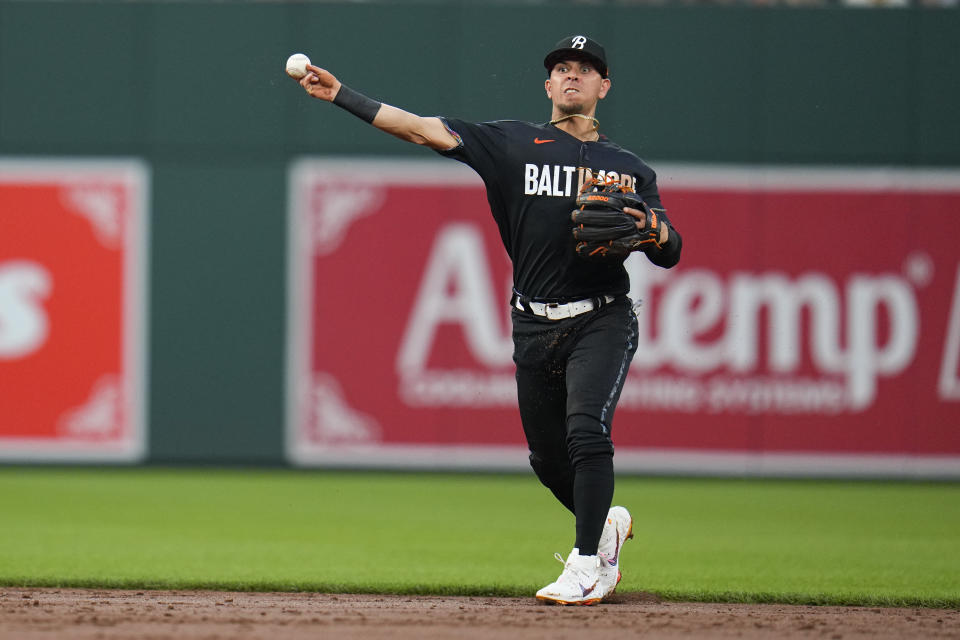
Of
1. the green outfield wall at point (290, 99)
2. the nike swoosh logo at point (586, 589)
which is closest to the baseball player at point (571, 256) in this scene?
the nike swoosh logo at point (586, 589)

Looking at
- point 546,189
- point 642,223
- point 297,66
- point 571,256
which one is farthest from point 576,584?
point 297,66

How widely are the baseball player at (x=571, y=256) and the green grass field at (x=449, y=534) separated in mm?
652

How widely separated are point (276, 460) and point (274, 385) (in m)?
0.62

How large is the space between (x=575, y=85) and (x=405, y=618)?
86.8 inches

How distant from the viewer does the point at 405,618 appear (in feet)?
16.2

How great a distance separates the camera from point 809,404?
1131cm

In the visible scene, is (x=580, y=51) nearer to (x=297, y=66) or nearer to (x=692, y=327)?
(x=297, y=66)

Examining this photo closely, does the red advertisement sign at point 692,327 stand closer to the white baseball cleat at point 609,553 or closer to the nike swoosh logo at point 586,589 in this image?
the white baseball cleat at point 609,553

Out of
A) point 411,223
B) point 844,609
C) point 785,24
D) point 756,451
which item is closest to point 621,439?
point 756,451

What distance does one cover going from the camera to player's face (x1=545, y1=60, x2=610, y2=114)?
5.61 metres

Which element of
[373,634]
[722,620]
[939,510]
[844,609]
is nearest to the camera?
[373,634]

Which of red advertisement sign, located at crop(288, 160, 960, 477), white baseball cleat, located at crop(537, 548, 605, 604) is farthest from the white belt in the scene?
red advertisement sign, located at crop(288, 160, 960, 477)

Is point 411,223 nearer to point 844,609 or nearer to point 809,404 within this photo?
point 809,404

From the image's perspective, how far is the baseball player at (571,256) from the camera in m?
5.26
